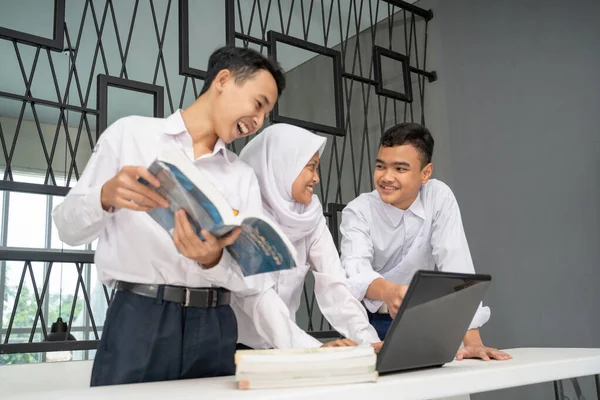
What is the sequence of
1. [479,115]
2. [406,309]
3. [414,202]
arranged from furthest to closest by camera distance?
[479,115] → [414,202] → [406,309]

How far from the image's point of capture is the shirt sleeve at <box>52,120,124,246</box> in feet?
3.86

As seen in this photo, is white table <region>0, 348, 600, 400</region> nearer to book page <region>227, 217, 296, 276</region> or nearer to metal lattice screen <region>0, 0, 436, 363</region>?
book page <region>227, 217, 296, 276</region>

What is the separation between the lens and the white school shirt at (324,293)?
5.05 feet

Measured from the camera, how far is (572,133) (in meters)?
2.98

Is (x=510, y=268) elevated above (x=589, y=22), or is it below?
below

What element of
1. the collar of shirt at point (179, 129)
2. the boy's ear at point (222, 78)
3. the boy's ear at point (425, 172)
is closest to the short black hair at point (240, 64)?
the boy's ear at point (222, 78)

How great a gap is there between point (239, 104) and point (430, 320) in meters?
0.63

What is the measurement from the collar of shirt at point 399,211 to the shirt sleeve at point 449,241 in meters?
0.06

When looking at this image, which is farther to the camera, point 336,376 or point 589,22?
point 589,22

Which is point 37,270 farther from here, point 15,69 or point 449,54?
point 449,54

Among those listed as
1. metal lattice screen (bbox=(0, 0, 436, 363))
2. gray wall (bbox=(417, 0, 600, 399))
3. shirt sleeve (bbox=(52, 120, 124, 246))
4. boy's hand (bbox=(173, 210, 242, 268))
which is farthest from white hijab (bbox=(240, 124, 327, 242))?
gray wall (bbox=(417, 0, 600, 399))

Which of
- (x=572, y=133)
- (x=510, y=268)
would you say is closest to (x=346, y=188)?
(x=510, y=268)

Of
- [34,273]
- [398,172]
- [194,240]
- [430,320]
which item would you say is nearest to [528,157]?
[398,172]

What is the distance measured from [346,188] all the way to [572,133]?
1726mm
